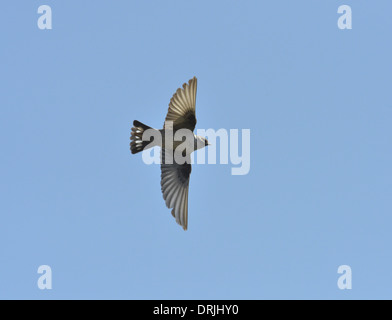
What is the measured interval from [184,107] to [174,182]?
4.51 feet

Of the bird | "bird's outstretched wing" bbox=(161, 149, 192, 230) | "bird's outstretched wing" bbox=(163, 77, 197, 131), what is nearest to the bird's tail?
the bird

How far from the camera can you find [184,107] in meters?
11.0

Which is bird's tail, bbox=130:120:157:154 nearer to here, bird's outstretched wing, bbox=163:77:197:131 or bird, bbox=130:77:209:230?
bird, bbox=130:77:209:230

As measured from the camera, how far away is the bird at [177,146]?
11.0 metres

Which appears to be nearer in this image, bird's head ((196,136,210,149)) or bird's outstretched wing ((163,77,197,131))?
bird's outstretched wing ((163,77,197,131))

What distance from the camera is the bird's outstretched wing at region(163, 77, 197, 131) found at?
36.0 feet

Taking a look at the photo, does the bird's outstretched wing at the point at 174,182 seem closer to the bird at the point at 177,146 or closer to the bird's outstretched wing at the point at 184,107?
the bird at the point at 177,146

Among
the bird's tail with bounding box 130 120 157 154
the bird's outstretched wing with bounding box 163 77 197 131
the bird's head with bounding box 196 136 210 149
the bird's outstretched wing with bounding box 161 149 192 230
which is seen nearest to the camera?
the bird's outstretched wing with bounding box 163 77 197 131

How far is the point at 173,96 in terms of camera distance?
1098cm

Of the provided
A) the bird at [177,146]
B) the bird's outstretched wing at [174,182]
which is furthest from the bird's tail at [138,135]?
the bird's outstretched wing at [174,182]

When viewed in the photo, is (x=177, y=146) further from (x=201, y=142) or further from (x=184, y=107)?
(x=184, y=107)

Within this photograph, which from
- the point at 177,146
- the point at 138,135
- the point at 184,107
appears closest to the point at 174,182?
the point at 177,146
